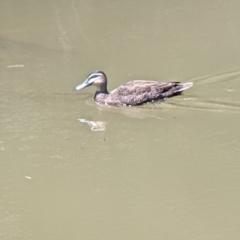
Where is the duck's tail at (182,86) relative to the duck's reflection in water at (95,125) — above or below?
above

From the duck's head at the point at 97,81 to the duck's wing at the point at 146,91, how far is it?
301 millimetres

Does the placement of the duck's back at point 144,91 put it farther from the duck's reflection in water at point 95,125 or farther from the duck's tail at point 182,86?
the duck's reflection in water at point 95,125

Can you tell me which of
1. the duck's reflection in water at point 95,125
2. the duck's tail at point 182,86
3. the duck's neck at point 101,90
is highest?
the duck's tail at point 182,86

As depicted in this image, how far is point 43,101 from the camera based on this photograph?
8.58 meters

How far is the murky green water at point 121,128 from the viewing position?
19.3 ft

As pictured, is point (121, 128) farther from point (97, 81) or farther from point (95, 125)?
point (97, 81)

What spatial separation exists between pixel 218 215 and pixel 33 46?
19.1 feet

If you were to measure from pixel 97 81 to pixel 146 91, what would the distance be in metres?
0.68

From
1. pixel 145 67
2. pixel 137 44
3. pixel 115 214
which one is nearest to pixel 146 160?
pixel 115 214

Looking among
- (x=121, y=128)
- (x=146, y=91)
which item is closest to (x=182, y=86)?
(x=146, y=91)

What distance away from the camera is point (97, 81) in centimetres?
890

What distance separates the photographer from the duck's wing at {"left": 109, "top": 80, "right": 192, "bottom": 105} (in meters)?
8.62

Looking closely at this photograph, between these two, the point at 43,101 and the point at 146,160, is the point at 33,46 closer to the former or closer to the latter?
the point at 43,101

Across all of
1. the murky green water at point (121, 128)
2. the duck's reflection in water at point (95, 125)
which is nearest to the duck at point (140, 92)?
the murky green water at point (121, 128)
